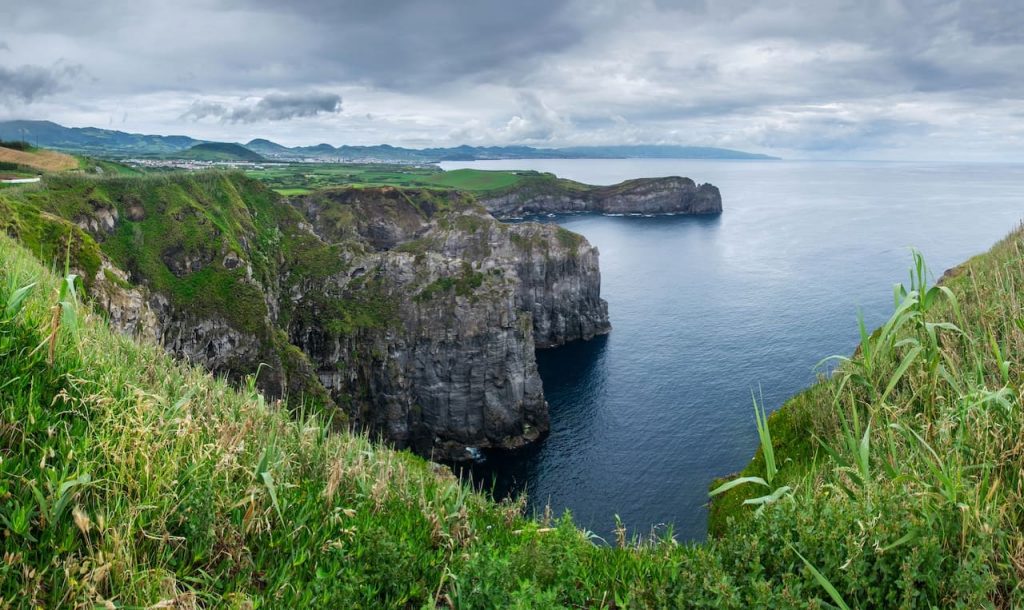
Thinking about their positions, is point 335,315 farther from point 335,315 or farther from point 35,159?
point 35,159

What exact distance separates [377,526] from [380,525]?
8cm

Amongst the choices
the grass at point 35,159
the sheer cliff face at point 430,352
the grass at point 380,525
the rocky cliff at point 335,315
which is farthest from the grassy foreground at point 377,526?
the grass at point 35,159

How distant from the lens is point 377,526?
9.09 metres

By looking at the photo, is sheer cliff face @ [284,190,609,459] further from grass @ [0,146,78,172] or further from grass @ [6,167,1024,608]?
grass @ [6,167,1024,608]

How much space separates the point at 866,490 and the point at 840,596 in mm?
1734

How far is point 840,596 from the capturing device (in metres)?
6.61

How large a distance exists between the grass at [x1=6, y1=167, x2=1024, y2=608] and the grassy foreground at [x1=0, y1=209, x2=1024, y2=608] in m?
0.03

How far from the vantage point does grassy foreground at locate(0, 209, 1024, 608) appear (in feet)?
21.7

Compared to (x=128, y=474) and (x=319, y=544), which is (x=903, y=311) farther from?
(x=128, y=474)

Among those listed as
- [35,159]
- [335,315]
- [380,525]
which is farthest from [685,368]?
[35,159]

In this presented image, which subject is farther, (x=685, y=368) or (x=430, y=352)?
(x=685, y=368)

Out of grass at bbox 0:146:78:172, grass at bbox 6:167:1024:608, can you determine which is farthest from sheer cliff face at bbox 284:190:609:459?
grass at bbox 6:167:1024:608

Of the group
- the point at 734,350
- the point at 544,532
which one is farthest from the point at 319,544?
the point at 734,350

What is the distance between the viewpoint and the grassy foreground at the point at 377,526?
21.7ft
